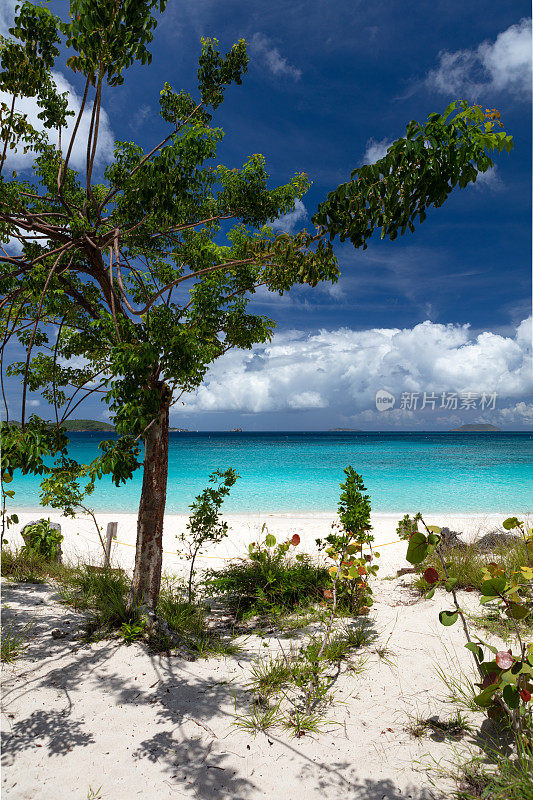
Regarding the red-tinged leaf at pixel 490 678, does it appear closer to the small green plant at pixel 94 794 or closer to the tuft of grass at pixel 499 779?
the tuft of grass at pixel 499 779

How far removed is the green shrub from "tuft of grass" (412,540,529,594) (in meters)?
1.58

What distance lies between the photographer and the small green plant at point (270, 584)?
224 inches

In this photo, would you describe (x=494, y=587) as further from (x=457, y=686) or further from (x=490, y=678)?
(x=457, y=686)

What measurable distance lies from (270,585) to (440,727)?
3.28m

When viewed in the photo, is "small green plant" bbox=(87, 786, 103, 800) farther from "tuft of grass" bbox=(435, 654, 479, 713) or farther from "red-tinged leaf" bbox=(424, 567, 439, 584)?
"tuft of grass" bbox=(435, 654, 479, 713)

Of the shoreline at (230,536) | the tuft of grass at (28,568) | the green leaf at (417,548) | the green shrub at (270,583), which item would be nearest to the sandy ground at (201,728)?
the green shrub at (270,583)

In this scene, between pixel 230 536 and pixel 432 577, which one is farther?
pixel 230 536

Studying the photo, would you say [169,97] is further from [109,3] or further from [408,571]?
[408,571]

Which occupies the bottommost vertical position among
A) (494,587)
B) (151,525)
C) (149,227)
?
(151,525)

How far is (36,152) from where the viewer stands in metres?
5.73

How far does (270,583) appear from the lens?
6039 millimetres

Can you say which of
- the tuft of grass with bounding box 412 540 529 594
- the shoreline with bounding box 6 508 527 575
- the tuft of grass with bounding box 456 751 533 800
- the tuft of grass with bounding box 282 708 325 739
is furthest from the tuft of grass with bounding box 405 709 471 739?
the shoreline with bounding box 6 508 527 575

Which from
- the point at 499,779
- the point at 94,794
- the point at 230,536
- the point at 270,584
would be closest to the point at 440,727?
the point at 499,779

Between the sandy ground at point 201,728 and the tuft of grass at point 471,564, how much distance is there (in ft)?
3.72
